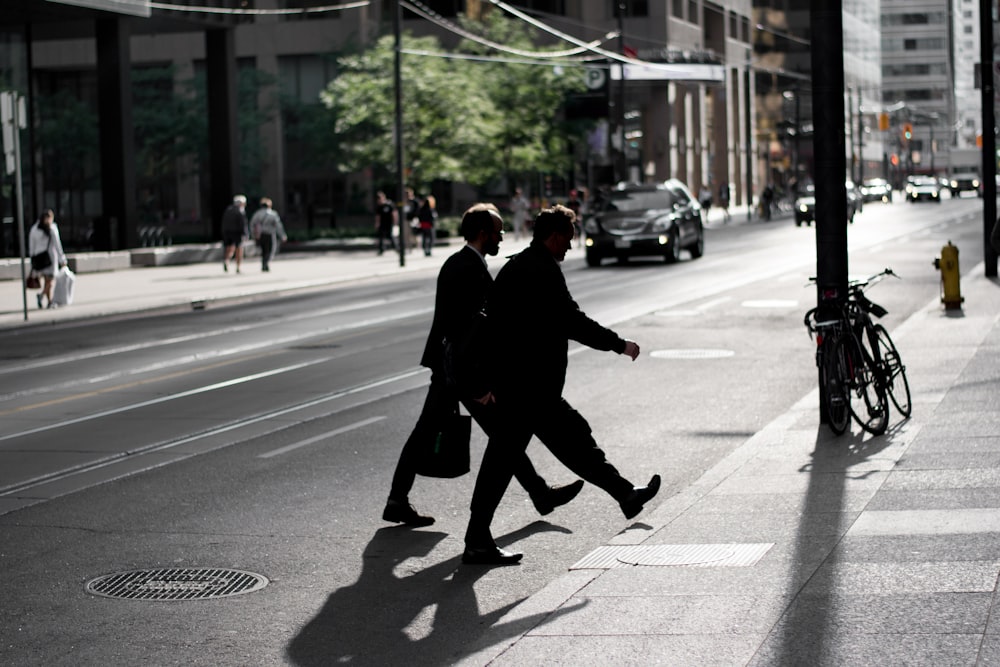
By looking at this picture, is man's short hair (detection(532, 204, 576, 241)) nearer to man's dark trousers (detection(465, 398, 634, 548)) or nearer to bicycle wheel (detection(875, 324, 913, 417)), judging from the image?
man's dark trousers (detection(465, 398, 634, 548))

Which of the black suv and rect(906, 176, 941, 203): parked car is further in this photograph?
rect(906, 176, 941, 203): parked car

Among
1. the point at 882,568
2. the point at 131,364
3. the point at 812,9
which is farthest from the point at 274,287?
the point at 882,568

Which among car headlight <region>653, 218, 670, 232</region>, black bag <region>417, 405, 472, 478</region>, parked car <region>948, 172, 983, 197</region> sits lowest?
black bag <region>417, 405, 472, 478</region>

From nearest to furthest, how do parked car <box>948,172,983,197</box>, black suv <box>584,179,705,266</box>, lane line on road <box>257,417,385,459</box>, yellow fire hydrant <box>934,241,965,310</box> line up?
1. lane line on road <box>257,417,385,459</box>
2. yellow fire hydrant <box>934,241,965,310</box>
3. black suv <box>584,179,705,266</box>
4. parked car <box>948,172,983,197</box>

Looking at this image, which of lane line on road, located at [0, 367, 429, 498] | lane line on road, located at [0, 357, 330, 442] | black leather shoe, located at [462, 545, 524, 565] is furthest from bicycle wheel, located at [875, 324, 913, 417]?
lane line on road, located at [0, 357, 330, 442]

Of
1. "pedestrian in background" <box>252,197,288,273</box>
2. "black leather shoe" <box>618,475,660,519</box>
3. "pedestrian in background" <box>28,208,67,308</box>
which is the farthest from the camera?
"pedestrian in background" <box>252,197,288,273</box>

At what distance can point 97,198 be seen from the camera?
76.7 meters

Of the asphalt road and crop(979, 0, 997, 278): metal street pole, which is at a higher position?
crop(979, 0, 997, 278): metal street pole

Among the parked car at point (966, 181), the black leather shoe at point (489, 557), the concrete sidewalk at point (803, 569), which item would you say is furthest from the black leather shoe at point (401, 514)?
the parked car at point (966, 181)

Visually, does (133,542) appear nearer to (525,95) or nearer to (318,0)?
(525,95)

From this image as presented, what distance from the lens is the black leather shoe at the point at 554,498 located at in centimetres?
861

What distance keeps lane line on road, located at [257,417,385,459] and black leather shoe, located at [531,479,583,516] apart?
3.09 meters

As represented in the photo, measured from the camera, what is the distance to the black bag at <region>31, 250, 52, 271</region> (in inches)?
1056

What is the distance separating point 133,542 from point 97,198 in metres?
70.9
